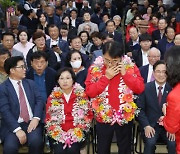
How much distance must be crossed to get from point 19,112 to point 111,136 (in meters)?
1.02

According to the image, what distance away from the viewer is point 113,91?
364 cm

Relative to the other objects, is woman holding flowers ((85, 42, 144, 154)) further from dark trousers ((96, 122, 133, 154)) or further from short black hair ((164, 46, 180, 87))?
short black hair ((164, 46, 180, 87))

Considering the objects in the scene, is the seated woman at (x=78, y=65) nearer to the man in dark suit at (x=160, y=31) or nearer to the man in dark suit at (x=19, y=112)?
A: the man in dark suit at (x=19, y=112)

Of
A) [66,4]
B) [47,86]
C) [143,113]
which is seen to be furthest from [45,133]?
[66,4]

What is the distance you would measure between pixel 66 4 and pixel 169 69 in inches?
393

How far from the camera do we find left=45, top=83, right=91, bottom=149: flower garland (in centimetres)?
383

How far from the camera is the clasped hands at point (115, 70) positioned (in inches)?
137

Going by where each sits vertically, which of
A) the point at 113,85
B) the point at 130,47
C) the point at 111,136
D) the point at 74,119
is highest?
the point at 130,47

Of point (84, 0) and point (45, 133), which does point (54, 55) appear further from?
point (84, 0)

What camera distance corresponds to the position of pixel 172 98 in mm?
2471

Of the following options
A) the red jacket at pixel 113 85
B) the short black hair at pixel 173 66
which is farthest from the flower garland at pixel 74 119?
the short black hair at pixel 173 66

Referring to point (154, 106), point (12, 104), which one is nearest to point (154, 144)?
point (154, 106)

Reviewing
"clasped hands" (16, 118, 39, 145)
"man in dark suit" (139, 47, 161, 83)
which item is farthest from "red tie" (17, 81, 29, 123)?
"man in dark suit" (139, 47, 161, 83)

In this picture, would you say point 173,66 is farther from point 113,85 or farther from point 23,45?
point 23,45
